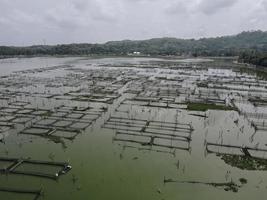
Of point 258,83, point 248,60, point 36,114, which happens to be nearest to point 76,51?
point 248,60

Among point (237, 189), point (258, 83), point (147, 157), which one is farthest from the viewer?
point (258, 83)

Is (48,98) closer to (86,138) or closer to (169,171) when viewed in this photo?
(86,138)

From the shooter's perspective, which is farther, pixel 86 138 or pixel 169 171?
pixel 86 138

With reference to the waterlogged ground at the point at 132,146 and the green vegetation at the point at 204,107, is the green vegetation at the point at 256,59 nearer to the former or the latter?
Result: the waterlogged ground at the point at 132,146

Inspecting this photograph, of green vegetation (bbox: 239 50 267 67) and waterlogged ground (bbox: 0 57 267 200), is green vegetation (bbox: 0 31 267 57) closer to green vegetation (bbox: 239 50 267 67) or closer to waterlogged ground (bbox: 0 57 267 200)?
green vegetation (bbox: 239 50 267 67)

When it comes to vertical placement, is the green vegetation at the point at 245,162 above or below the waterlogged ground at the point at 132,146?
below

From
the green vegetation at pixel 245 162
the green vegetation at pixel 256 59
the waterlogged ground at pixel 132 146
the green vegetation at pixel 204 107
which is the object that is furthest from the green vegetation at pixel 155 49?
the green vegetation at pixel 245 162

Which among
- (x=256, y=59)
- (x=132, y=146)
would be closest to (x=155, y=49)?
(x=256, y=59)
